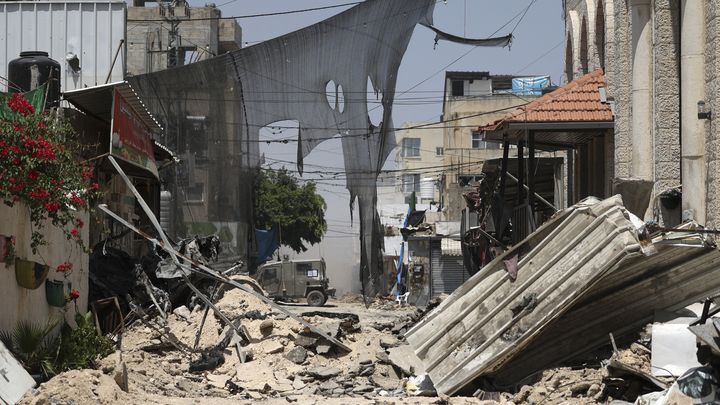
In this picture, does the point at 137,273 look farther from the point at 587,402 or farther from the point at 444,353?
the point at 587,402

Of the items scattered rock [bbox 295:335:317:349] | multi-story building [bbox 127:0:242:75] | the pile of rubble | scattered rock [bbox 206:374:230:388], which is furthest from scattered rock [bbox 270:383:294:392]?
multi-story building [bbox 127:0:242:75]

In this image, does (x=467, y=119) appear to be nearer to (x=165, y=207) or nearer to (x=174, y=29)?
(x=174, y=29)

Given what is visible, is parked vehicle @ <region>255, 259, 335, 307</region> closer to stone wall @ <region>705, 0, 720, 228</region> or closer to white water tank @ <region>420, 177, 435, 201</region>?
stone wall @ <region>705, 0, 720, 228</region>

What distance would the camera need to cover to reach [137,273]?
1794 centimetres

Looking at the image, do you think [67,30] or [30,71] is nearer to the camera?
[30,71]

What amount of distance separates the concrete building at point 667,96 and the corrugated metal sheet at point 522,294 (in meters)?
2.26

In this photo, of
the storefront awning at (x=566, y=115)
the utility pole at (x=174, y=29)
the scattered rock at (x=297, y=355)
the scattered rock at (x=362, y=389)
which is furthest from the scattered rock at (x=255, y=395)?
the utility pole at (x=174, y=29)

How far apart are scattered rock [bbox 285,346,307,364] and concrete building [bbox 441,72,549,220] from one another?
38.0 metres

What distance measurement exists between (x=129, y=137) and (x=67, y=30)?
747cm

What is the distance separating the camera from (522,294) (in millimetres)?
11805

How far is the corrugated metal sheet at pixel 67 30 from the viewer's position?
22.5 m

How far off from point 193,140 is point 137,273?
5.24 meters

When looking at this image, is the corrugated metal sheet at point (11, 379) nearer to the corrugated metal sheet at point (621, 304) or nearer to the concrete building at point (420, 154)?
the corrugated metal sheet at point (621, 304)

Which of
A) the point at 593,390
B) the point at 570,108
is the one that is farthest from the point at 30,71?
the point at 593,390
